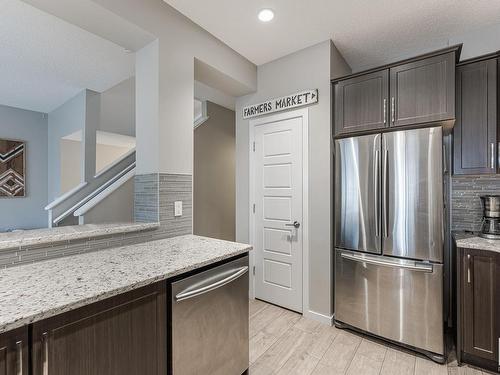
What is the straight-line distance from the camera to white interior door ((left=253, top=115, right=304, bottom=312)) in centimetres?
274

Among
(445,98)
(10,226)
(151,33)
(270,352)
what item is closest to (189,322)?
(270,352)

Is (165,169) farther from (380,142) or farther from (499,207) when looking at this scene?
(499,207)

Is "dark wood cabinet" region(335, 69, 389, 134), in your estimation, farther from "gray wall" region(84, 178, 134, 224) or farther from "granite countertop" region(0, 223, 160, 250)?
"gray wall" region(84, 178, 134, 224)

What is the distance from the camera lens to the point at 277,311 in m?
2.80

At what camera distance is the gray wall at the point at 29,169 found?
15.1ft

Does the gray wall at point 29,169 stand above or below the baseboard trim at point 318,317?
above

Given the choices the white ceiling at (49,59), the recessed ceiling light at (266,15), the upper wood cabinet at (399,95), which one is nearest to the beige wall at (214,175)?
the white ceiling at (49,59)

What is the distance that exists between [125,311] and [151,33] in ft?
6.29

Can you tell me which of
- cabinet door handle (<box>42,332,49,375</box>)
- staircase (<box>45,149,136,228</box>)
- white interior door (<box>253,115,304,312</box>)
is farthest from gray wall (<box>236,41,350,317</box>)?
staircase (<box>45,149,136,228</box>)

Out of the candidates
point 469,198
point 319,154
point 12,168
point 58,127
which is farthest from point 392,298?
point 12,168

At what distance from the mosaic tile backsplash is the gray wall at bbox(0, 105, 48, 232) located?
6.57 metres

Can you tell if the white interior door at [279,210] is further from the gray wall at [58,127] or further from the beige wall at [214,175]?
the gray wall at [58,127]

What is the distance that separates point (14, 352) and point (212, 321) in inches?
33.5

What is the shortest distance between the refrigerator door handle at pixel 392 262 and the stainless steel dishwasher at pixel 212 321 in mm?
1169
